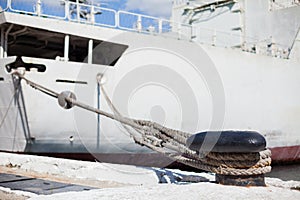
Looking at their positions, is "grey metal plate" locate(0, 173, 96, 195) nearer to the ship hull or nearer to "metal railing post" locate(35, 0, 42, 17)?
the ship hull

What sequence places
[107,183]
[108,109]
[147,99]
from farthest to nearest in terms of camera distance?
[147,99]
[108,109]
[107,183]

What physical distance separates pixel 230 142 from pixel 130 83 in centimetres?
660

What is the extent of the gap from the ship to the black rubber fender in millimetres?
4702

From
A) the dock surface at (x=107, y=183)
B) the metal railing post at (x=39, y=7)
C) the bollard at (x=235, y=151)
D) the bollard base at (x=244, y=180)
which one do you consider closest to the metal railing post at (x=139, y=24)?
the metal railing post at (x=39, y=7)

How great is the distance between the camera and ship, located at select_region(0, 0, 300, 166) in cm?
796

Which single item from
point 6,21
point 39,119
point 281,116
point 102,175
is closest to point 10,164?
point 102,175

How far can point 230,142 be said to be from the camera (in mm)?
2453

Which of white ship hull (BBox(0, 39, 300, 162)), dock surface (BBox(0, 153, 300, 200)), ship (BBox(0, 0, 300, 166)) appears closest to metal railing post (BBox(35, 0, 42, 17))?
ship (BBox(0, 0, 300, 166))

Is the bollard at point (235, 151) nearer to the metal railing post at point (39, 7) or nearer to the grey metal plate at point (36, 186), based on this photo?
the grey metal plate at point (36, 186)

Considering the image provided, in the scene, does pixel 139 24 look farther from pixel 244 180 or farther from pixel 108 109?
pixel 244 180

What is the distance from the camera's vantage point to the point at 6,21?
7801 mm

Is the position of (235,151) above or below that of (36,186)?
above

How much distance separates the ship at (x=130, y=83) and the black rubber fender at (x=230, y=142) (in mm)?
4702

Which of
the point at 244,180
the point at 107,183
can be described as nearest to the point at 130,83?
the point at 107,183
